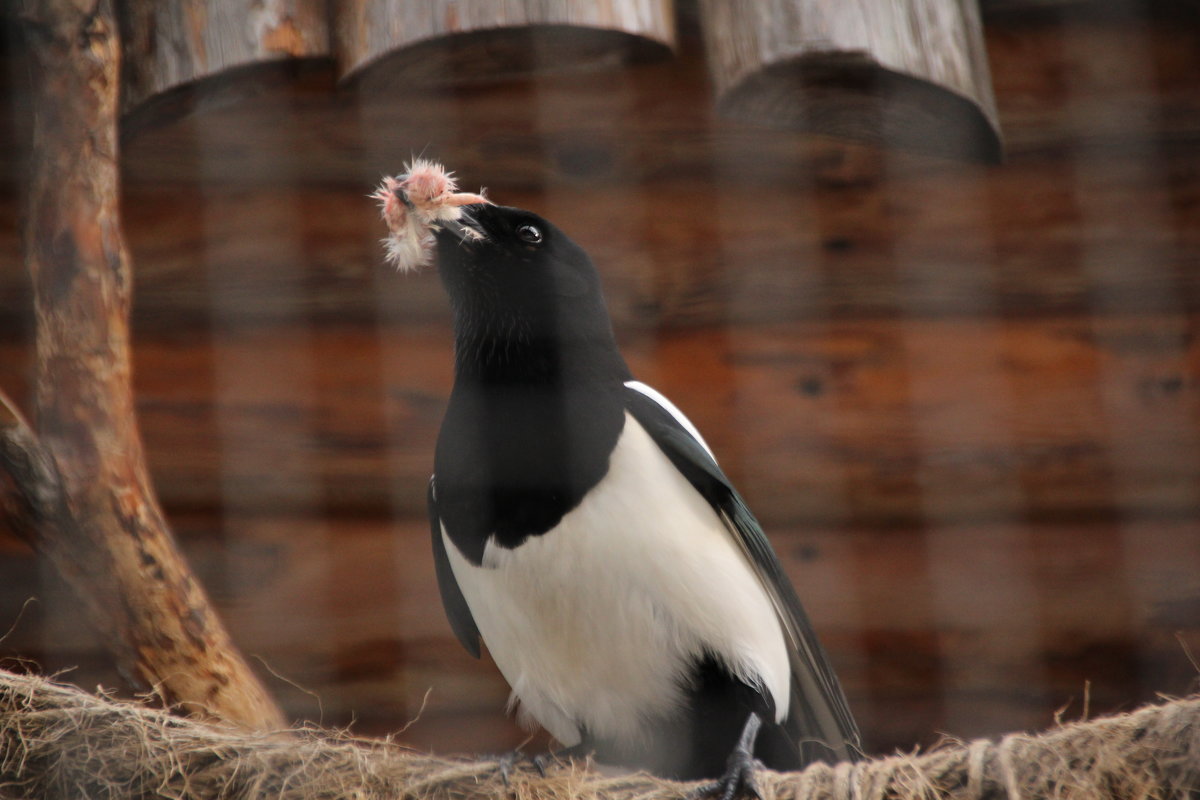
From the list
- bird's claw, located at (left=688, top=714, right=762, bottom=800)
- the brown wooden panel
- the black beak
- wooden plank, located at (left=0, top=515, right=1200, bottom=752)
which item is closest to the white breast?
bird's claw, located at (left=688, top=714, right=762, bottom=800)

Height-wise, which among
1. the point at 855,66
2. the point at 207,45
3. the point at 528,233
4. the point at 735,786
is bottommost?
the point at 735,786

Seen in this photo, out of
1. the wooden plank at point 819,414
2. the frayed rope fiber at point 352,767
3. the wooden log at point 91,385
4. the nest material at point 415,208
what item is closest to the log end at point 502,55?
the nest material at point 415,208

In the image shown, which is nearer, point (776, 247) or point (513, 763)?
point (513, 763)

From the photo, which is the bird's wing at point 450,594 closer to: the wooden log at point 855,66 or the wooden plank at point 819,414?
the wooden plank at point 819,414

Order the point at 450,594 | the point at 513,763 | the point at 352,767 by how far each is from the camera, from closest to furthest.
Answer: the point at 352,767, the point at 513,763, the point at 450,594

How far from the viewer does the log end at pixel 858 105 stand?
125 cm

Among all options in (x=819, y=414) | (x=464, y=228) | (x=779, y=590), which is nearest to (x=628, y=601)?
(x=779, y=590)

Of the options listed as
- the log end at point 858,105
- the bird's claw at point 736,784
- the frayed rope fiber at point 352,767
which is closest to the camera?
the frayed rope fiber at point 352,767

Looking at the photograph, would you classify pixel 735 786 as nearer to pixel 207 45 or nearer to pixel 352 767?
pixel 352 767

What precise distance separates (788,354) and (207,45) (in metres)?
0.86

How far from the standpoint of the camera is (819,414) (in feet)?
5.67

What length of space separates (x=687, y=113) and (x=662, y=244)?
18 centimetres

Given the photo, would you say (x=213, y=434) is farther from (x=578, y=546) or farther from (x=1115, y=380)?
(x=1115, y=380)

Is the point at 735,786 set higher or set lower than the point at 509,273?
lower
